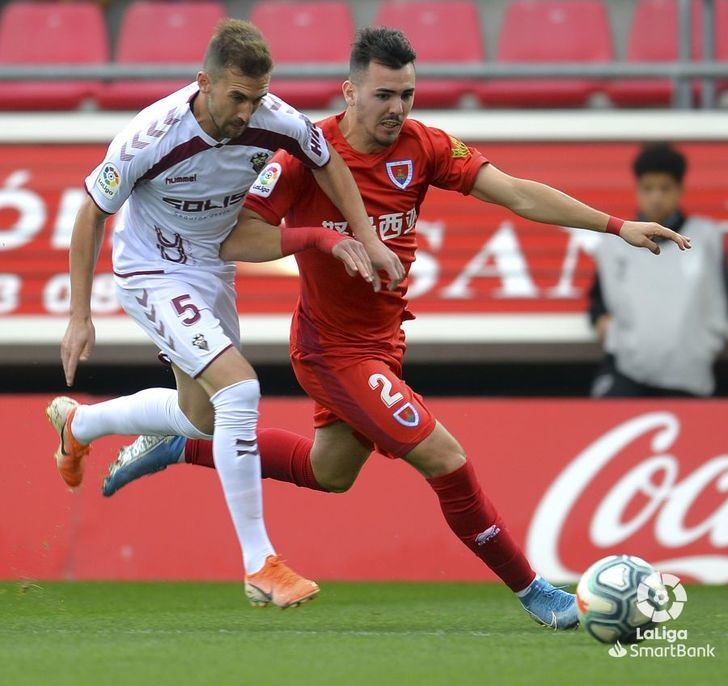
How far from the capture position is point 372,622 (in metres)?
5.98

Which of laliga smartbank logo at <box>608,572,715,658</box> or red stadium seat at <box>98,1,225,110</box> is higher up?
red stadium seat at <box>98,1,225,110</box>

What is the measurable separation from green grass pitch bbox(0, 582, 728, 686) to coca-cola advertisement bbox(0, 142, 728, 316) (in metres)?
2.52

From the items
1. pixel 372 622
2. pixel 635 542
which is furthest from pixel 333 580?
pixel 372 622

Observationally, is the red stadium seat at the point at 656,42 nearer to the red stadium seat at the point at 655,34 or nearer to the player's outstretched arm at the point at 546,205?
the red stadium seat at the point at 655,34

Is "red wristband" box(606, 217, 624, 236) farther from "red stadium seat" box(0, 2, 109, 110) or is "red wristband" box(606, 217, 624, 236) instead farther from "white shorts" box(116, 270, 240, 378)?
"red stadium seat" box(0, 2, 109, 110)

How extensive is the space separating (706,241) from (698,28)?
11.5 feet

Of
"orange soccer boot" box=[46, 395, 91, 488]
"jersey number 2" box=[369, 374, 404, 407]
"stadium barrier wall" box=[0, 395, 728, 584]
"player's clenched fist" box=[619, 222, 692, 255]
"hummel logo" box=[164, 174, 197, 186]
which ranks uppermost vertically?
"hummel logo" box=[164, 174, 197, 186]

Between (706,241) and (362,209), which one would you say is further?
(706,241)

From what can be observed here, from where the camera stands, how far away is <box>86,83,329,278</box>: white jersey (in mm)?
5414

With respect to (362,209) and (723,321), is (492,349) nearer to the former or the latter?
(723,321)

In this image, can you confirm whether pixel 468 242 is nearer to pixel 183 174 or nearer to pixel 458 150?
pixel 458 150

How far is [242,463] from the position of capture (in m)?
5.33

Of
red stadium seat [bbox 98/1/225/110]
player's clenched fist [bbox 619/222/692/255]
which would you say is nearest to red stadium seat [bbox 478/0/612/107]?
red stadium seat [bbox 98/1/225/110]

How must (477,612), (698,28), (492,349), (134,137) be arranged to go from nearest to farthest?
(134,137) < (477,612) < (492,349) < (698,28)
